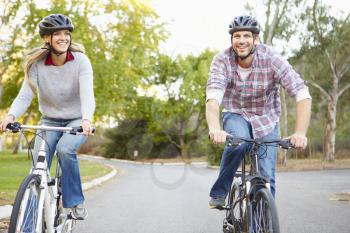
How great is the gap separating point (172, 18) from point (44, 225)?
19265 millimetres

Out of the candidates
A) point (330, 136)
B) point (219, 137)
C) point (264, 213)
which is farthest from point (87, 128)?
point (330, 136)

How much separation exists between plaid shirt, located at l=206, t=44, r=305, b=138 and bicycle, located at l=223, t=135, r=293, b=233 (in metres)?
0.40

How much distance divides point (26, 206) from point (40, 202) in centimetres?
17

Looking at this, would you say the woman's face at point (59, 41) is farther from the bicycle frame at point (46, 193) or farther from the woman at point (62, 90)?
the bicycle frame at point (46, 193)

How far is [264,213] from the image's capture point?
334 centimetres

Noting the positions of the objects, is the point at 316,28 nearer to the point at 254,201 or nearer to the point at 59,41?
the point at 59,41

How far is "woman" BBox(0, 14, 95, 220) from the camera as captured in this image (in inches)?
162

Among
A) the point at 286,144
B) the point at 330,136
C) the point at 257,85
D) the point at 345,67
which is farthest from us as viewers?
the point at 345,67

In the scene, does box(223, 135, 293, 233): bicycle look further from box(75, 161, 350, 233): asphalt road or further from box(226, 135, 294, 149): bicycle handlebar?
box(75, 161, 350, 233): asphalt road

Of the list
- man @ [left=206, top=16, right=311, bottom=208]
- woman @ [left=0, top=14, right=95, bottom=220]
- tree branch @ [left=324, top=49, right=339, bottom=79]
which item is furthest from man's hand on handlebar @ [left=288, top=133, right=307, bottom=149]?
tree branch @ [left=324, top=49, right=339, bottom=79]

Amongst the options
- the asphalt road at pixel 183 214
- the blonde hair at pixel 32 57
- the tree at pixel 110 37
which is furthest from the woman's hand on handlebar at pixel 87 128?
the tree at pixel 110 37

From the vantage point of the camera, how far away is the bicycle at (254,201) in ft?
Answer: 10.6

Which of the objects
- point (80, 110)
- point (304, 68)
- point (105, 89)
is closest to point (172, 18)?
point (105, 89)

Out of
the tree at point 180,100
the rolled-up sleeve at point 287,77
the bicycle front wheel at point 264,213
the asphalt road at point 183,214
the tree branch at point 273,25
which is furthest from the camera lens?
the tree at point 180,100
